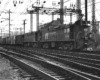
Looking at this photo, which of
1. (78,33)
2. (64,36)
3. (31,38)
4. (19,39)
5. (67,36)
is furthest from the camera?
(19,39)

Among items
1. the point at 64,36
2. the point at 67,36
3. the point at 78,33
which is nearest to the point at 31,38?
the point at 64,36

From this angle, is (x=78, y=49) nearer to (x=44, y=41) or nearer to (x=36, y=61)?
(x=44, y=41)

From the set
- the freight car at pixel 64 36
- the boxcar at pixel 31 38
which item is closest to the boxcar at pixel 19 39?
the boxcar at pixel 31 38

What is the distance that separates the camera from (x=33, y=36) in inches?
1419

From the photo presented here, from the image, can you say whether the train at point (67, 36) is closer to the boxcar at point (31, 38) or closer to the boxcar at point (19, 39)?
the boxcar at point (31, 38)

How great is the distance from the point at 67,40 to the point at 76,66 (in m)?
13.2

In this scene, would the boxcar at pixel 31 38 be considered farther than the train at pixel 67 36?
Yes

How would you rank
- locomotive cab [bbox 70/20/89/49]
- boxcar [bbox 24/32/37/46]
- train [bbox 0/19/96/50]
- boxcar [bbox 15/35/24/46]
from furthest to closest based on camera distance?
1. boxcar [bbox 15/35/24/46]
2. boxcar [bbox 24/32/37/46]
3. train [bbox 0/19/96/50]
4. locomotive cab [bbox 70/20/89/49]

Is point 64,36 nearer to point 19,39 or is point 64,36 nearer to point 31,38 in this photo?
point 31,38

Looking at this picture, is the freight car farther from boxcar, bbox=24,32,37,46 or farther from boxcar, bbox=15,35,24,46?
boxcar, bbox=15,35,24,46

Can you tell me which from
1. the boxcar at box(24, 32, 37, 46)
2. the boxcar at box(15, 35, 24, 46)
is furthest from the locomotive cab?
the boxcar at box(15, 35, 24, 46)

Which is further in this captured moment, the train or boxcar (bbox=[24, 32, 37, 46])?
boxcar (bbox=[24, 32, 37, 46])

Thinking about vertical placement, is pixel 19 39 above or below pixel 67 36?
below

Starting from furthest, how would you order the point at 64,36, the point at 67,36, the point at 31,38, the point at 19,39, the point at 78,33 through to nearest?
the point at 19,39 → the point at 31,38 → the point at 64,36 → the point at 67,36 → the point at 78,33
